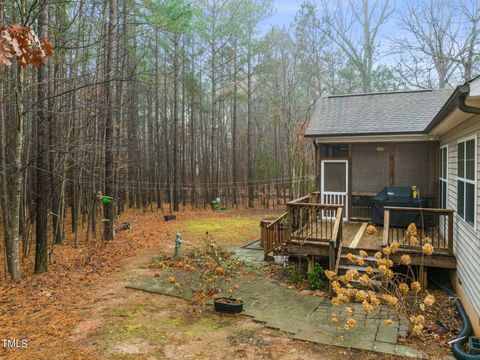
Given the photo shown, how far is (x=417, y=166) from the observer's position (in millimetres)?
8984

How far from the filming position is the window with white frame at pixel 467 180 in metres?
4.84

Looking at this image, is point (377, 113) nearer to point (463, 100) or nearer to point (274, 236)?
point (274, 236)

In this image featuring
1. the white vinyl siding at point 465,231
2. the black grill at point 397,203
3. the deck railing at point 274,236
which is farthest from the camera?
the deck railing at point 274,236

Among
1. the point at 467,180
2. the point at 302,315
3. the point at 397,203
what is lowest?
the point at 302,315

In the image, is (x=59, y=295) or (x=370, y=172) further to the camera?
(x=370, y=172)

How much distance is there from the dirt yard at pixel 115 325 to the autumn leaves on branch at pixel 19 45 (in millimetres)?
3123

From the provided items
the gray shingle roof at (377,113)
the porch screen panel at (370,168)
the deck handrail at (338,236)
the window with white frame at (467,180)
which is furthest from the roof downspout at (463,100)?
the porch screen panel at (370,168)

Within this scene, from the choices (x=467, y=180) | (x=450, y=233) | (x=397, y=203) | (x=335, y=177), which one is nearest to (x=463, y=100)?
(x=467, y=180)

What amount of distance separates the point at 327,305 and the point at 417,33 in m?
18.4

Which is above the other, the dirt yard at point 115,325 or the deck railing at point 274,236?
the deck railing at point 274,236

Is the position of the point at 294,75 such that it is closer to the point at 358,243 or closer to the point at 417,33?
the point at 417,33

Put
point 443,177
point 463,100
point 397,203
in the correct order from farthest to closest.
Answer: point 397,203, point 443,177, point 463,100

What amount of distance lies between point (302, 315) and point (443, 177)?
499 cm

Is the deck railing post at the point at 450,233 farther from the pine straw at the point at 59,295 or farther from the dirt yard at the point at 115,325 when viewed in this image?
the pine straw at the point at 59,295
